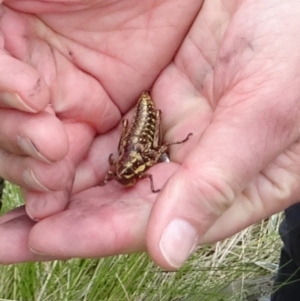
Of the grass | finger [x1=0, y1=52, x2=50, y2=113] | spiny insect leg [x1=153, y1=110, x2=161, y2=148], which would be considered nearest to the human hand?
finger [x1=0, y1=52, x2=50, y2=113]

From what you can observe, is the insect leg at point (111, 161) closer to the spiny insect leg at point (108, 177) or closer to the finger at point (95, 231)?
the spiny insect leg at point (108, 177)

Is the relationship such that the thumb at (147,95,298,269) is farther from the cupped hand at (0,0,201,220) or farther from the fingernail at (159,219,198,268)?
the cupped hand at (0,0,201,220)

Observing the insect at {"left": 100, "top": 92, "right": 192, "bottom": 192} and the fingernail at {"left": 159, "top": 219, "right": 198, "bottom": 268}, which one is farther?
the insect at {"left": 100, "top": 92, "right": 192, "bottom": 192}

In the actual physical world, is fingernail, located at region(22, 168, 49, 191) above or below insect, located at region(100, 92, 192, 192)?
below

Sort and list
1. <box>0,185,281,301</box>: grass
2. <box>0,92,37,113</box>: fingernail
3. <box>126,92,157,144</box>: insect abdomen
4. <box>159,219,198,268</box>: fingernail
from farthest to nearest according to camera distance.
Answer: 1. <box>0,185,281,301</box>: grass
2. <box>126,92,157,144</box>: insect abdomen
3. <box>0,92,37,113</box>: fingernail
4. <box>159,219,198,268</box>: fingernail

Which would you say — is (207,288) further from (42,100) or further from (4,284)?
(42,100)

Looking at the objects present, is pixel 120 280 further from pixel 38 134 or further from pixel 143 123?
pixel 38 134

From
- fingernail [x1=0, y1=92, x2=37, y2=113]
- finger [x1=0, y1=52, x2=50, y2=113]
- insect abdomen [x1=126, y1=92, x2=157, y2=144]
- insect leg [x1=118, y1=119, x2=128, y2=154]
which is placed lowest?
insect leg [x1=118, y1=119, x2=128, y2=154]

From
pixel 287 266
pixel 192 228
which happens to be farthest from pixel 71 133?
pixel 287 266
